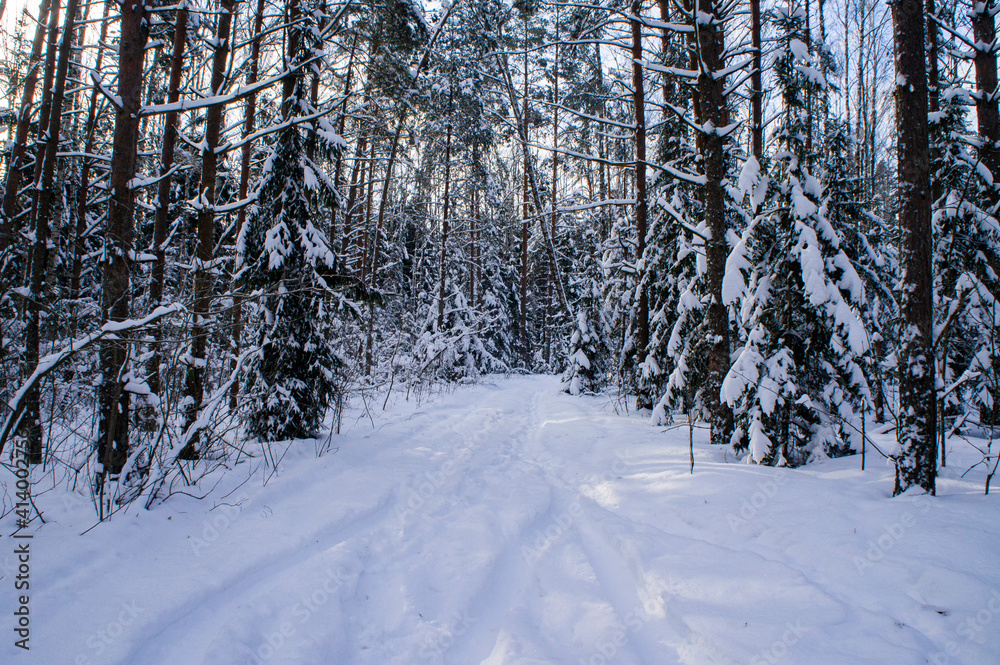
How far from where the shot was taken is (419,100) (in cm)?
1502

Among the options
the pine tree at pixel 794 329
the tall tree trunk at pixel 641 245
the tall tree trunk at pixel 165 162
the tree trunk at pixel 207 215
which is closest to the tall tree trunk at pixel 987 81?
the pine tree at pixel 794 329

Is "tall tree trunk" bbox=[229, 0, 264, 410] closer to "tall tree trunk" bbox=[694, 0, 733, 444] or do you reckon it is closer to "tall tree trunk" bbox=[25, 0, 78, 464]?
"tall tree trunk" bbox=[25, 0, 78, 464]

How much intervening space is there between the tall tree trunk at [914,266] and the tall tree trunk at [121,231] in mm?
6911

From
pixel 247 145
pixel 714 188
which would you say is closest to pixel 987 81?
pixel 714 188

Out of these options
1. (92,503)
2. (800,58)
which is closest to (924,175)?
(800,58)

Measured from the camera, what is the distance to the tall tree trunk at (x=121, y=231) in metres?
3.84

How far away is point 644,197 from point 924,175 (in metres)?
6.35

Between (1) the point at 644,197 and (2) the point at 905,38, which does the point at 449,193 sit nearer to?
(1) the point at 644,197

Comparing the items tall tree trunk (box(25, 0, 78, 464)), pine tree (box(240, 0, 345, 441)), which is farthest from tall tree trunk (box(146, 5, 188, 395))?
tall tree trunk (box(25, 0, 78, 464))

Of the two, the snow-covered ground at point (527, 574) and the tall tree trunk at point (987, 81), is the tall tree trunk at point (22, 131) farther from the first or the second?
the tall tree trunk at point (987, 81)

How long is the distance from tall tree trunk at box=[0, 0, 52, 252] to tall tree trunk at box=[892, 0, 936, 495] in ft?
34.5

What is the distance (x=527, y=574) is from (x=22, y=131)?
10.5 metres

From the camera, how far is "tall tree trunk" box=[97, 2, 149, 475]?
3.84 m

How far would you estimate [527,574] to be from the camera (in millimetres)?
3047
